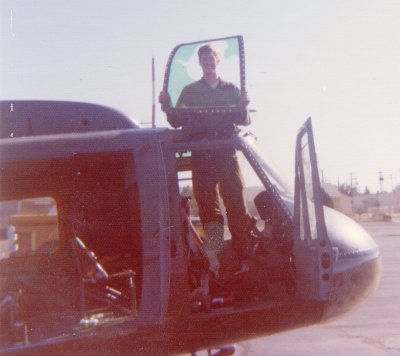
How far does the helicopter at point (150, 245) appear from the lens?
173 inches

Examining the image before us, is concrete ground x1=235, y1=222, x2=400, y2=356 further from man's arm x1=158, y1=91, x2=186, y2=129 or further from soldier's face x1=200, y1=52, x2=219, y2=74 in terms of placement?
soldier's face x1=200, y1=52, x2=219, y2=74

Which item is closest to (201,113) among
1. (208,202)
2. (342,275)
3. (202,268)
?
(208,202)

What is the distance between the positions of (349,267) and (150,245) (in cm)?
164

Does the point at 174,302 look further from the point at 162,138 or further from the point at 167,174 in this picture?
the point at 162,138

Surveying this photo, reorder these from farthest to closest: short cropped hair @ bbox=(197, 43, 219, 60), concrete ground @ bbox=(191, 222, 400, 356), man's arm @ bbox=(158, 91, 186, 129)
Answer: concrete ground @ bbox=(191, 222, 400, 356), short cropped hair @ bbox=(197, 43, 219, 60), man's arm @ bbox=(158, 91, 186, 129)

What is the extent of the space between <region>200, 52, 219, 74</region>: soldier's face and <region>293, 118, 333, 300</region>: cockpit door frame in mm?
1300

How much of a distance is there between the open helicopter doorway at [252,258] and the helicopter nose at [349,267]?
37cm

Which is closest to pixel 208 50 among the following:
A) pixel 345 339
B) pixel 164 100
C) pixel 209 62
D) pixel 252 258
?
pixel 209 62

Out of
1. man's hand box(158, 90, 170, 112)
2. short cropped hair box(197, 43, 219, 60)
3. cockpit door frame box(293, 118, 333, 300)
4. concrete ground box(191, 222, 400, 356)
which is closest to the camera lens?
cockpit door frame box(293, 118, 333, 300)

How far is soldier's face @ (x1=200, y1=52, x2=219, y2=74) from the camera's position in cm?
537

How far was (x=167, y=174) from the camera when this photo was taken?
461 centimetres

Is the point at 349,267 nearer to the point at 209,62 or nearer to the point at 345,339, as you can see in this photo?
the point at 209,62

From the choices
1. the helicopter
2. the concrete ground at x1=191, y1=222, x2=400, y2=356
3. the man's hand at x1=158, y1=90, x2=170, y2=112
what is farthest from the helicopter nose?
the man's hand at x1=158, y1=90, x2=170, y2=112

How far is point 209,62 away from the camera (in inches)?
212
